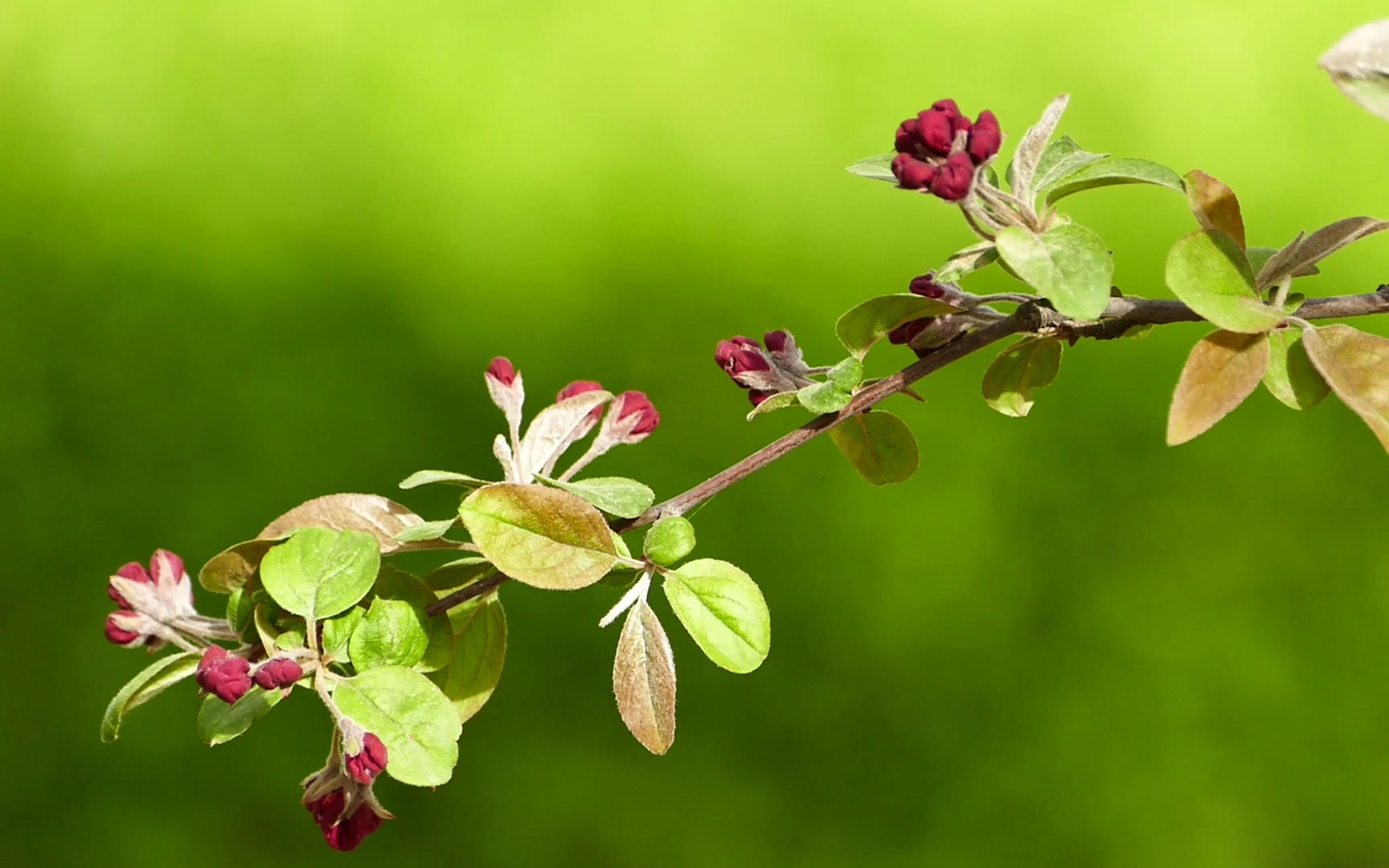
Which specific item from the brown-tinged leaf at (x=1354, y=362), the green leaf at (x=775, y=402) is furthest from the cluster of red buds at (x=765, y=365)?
the brown-tinged leaf at (x=1354, y=362)

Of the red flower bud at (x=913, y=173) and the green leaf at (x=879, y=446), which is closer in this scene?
the red flower bud at (x=913, y=173)

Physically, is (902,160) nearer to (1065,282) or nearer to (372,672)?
(1065,282)

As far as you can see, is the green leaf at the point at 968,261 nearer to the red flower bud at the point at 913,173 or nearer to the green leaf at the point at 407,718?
the red flower bud at the point at 913,173

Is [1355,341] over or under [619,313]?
over

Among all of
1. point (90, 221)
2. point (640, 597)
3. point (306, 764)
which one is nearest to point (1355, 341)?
point (640, 597)

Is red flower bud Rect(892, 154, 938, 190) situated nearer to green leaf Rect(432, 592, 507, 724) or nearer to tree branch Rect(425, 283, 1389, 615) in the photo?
tree branch Rect(425, 283, 1389, 615)

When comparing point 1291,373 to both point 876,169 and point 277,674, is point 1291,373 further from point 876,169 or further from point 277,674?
point 277,674
